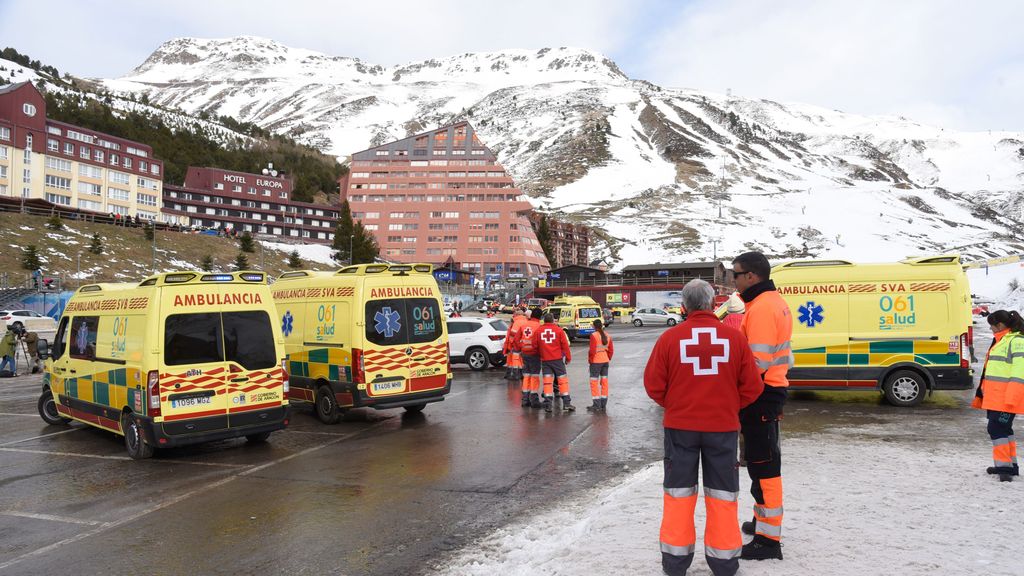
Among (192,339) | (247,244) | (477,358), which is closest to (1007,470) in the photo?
(192,339)

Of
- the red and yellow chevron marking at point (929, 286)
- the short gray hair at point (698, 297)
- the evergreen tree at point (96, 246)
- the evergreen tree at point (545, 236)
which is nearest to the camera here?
the short gray hair at point (698, 297)

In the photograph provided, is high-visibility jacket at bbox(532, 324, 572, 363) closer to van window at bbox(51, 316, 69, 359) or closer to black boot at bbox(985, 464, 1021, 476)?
black boot at bbox(985, 464, 1021, 476)

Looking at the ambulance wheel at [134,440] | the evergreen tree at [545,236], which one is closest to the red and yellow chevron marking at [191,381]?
the ambulance wheel at [134,440]

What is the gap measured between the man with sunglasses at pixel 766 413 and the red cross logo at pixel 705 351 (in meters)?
0.66

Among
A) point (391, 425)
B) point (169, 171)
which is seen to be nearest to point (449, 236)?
point (169, 171)

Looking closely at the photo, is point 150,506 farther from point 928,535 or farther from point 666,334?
point 928,535

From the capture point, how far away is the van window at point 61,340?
427 inches

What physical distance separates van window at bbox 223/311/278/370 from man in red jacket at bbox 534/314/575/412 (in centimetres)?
485

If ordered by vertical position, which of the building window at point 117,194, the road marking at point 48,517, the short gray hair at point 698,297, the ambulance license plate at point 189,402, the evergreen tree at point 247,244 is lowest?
the road marking at point 48,517

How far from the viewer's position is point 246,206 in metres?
115

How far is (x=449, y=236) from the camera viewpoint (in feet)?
405

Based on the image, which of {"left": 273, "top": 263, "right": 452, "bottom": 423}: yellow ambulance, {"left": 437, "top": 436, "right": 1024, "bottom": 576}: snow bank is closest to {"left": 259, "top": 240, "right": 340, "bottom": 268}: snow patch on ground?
{"left": 273, "top": 263, "right": 452, "bottom": 423}: yellow ambulance

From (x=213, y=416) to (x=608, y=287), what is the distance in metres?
70.6

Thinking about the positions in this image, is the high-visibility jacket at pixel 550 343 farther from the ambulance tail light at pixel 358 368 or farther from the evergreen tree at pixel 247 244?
the evergreen tree at pixel 247 244
